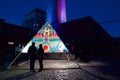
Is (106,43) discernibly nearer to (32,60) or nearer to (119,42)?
(119,42)

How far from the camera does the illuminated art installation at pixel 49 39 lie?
1330cm

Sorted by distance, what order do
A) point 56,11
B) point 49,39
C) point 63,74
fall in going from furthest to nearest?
point 56,11 → point 49,39 → point 63,74

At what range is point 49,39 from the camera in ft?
44.9

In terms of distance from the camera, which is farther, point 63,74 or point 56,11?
point 56,11

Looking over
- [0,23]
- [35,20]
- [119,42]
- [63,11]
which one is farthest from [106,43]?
[35,20]

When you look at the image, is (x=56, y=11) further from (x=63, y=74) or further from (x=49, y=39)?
(x=63, y=74)

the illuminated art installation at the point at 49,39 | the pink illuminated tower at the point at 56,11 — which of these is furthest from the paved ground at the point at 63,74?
the pink illuminated tower at the point at 56,11

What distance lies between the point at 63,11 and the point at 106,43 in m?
31.9

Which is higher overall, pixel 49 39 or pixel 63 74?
pixel 49 39

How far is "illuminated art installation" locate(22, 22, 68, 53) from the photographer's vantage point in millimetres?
13297

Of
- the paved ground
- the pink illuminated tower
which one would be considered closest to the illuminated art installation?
the paved ground

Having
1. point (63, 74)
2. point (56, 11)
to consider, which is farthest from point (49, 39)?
point (56, 11)

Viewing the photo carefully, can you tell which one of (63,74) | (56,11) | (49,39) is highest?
(56,11)

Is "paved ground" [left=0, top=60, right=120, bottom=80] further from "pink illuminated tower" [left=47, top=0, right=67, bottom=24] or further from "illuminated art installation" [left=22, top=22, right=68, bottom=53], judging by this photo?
"pink illuminated tower" [left=47, top=0, right=67, bottom=24]
